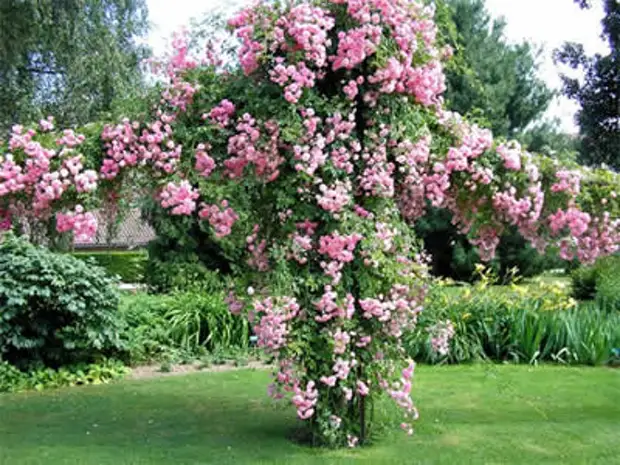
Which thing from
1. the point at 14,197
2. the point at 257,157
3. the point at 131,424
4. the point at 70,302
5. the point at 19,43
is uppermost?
the point at 19,43

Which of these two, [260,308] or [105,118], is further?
[105,118]

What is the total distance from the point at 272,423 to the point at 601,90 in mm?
11827

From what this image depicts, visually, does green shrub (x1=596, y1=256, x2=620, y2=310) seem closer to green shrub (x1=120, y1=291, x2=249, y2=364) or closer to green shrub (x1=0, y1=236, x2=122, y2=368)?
green shrub (x1=120, y1=291, x2=249, y2=364)

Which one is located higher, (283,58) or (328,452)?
(283,58)

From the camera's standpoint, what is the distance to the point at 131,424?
18.9 ft

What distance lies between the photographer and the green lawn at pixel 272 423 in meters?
4.82

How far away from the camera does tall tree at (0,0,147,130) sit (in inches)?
599

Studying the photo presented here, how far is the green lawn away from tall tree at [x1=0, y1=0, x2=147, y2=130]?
9.75 meters

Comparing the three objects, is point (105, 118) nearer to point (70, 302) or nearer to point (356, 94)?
point (356, 94)

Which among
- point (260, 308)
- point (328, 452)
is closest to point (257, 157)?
point (260, 308)

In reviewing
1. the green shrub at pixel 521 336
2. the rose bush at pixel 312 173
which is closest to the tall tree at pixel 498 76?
the green shrub at pixel 521 336

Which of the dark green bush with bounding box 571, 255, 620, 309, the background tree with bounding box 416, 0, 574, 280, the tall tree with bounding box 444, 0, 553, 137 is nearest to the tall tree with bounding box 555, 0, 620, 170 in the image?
the background tree with bounding box 416, 0, 574, 280

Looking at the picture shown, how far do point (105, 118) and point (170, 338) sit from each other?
14.2ft

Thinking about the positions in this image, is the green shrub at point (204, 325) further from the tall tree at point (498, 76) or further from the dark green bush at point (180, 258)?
the tall tree at point (498, 76)
